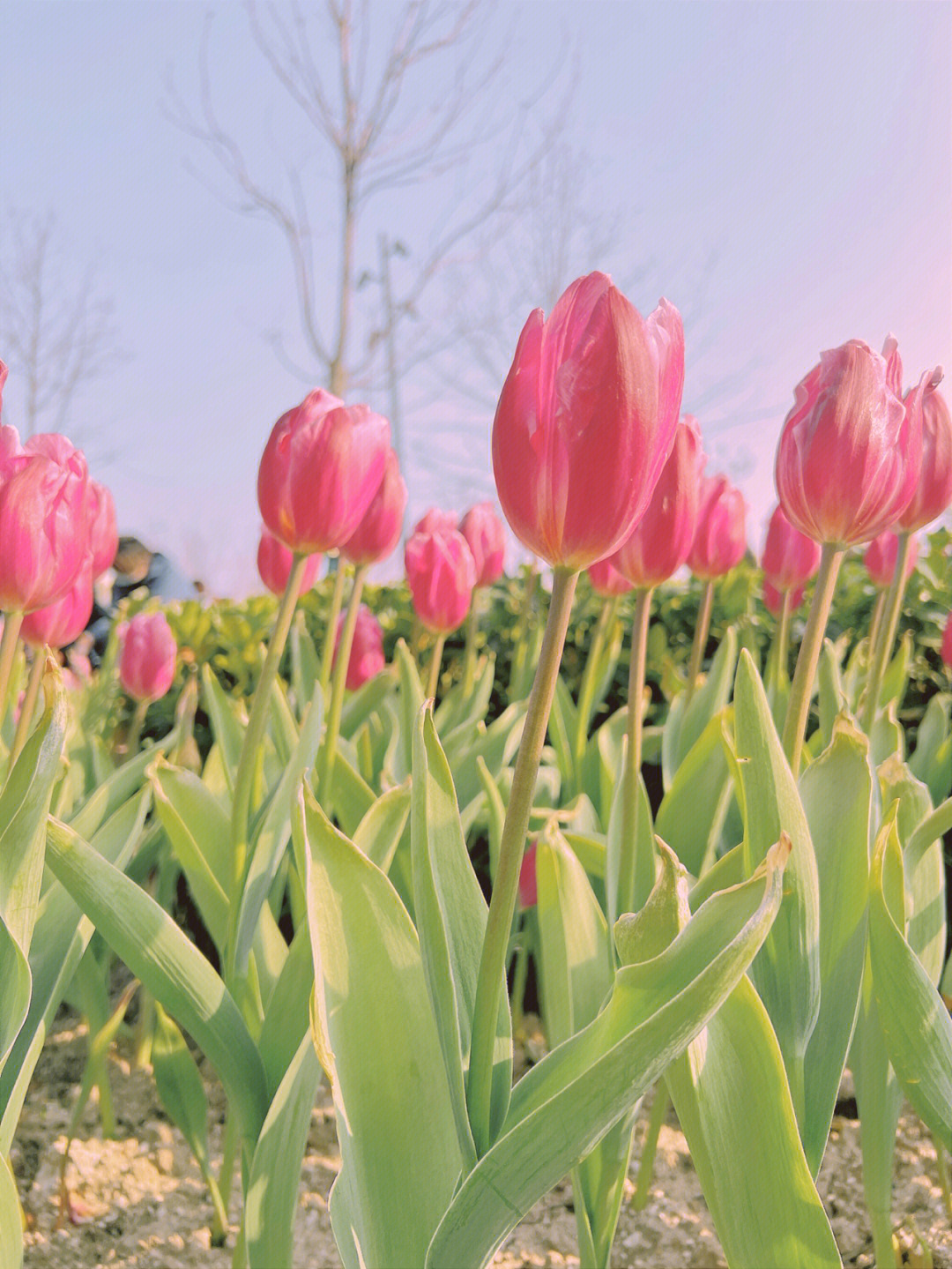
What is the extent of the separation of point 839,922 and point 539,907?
0.31 meters

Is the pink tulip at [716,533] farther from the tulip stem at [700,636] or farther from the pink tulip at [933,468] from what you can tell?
the pink tulip at [933,468]

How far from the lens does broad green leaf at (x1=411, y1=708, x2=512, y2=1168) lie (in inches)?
29.9

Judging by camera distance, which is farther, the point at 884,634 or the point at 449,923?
the point at 884,634

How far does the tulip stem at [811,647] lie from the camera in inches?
35.7

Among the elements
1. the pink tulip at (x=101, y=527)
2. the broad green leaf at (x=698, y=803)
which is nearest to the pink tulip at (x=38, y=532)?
the pink tulip at (x=101, y=527)

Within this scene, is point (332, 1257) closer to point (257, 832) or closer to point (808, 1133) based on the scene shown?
point (257, 832)

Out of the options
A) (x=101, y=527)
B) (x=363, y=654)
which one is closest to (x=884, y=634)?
(x=101, y=527)

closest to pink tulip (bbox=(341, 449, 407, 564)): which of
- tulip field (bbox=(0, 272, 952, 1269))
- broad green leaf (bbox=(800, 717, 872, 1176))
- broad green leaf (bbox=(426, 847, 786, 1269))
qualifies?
tulip field (bbox=(0, 272, 952, 1269))

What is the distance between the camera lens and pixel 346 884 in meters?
0.79

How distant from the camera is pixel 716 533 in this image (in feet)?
5.49

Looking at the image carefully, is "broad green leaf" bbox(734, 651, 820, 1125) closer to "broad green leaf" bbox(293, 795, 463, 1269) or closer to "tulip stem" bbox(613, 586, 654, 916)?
"tulip stem" bbox(613, 586, 654, 916)

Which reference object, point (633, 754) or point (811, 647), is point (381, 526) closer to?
point (633, 754)

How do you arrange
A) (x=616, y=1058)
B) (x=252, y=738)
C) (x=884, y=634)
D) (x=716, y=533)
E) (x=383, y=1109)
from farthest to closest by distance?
(x=716, y=533) → (x=884, y=634) → (x=252, y=738) → (x=383, y=1109) → (x=616, y=1058)

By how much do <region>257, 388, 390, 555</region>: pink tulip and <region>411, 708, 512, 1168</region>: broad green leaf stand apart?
1.38 feet
